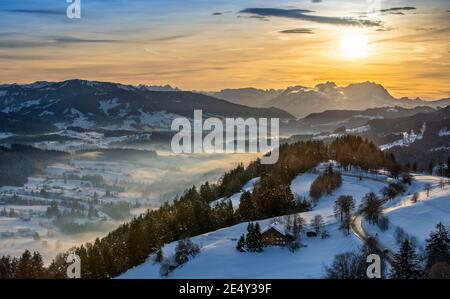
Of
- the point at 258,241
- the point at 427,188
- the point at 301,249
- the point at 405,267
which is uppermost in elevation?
the point at 405,267

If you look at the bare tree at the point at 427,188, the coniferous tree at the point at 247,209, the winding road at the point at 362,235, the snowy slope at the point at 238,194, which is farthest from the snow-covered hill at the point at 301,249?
the snowy slope at the point at 238,194

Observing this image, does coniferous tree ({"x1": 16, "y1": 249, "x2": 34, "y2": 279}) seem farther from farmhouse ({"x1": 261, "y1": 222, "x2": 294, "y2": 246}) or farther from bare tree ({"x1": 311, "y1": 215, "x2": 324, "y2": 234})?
bare tree ({"x1": 311, "y1": 215, "x2": 324, "y2": 234})

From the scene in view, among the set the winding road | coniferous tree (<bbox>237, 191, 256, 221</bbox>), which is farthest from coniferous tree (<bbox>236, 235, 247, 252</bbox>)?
coniferous tree (<bbox>237, 191, 256, 221</bbox>)

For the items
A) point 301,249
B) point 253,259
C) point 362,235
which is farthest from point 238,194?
point 253,259

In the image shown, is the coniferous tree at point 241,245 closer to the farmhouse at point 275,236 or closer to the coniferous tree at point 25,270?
the farmhouse at point 275,236

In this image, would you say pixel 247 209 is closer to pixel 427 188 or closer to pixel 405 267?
pixel 427 188
